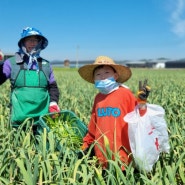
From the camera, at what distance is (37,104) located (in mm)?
3057

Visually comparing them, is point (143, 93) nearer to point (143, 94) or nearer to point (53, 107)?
point (143, 94)

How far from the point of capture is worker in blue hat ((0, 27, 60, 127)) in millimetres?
3014

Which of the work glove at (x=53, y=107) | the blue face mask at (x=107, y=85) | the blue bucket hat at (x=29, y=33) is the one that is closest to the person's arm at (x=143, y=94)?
the blue face mask at (x=107, y=85)

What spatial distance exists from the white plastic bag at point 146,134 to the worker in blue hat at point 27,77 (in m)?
1.03

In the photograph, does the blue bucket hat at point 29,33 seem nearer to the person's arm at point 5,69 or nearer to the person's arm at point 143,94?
the person's arm at point 5,69

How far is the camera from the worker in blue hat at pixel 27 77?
3014 millimetres

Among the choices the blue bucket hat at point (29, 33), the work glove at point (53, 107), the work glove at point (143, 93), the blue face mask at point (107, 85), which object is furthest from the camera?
the work glove at point (53, 107)

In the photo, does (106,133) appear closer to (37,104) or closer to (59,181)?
(59,181)

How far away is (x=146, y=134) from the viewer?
224 cm

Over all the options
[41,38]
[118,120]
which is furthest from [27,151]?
[41,38]

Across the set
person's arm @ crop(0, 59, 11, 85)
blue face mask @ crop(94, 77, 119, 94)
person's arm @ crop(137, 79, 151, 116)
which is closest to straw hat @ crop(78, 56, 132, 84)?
blue face mask @ crop(94, 77, 119, 94)

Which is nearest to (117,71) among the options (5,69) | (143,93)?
(143,93)

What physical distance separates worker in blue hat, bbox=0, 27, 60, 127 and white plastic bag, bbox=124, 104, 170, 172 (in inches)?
40.5

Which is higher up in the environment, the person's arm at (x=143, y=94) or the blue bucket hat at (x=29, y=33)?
the blue bucket hat at (x=29, y=33)
